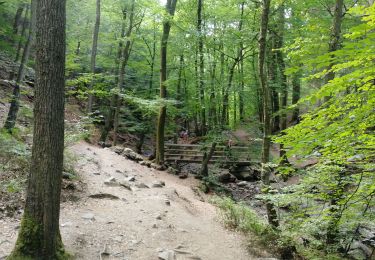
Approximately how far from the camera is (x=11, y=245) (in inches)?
178

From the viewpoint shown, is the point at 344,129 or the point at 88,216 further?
the point at 88,216

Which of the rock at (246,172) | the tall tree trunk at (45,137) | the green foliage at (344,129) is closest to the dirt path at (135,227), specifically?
the tall tree trunk at (45,137)

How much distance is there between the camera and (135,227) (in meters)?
6.21

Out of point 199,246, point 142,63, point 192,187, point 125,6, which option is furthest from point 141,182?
point 142,63

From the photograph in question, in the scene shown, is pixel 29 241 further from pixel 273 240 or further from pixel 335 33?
pixel 335 33

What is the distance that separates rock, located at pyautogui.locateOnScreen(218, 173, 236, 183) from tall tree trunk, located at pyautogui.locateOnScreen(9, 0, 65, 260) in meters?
11.7

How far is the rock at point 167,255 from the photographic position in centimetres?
513

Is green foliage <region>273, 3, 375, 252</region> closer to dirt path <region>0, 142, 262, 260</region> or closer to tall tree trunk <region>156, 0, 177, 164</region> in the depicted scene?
dirt path <region>0, 142, 262, 260</region>

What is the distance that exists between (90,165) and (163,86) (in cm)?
563

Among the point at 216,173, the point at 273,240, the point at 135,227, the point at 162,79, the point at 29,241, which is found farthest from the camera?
the point at 216,173

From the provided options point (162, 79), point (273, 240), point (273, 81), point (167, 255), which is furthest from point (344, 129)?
point (162, 79)

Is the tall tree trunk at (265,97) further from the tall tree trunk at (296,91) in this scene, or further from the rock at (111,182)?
the tall tree trunk at (296,91)

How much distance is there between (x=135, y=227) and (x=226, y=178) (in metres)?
9.64

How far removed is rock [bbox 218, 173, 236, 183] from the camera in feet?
49.9
